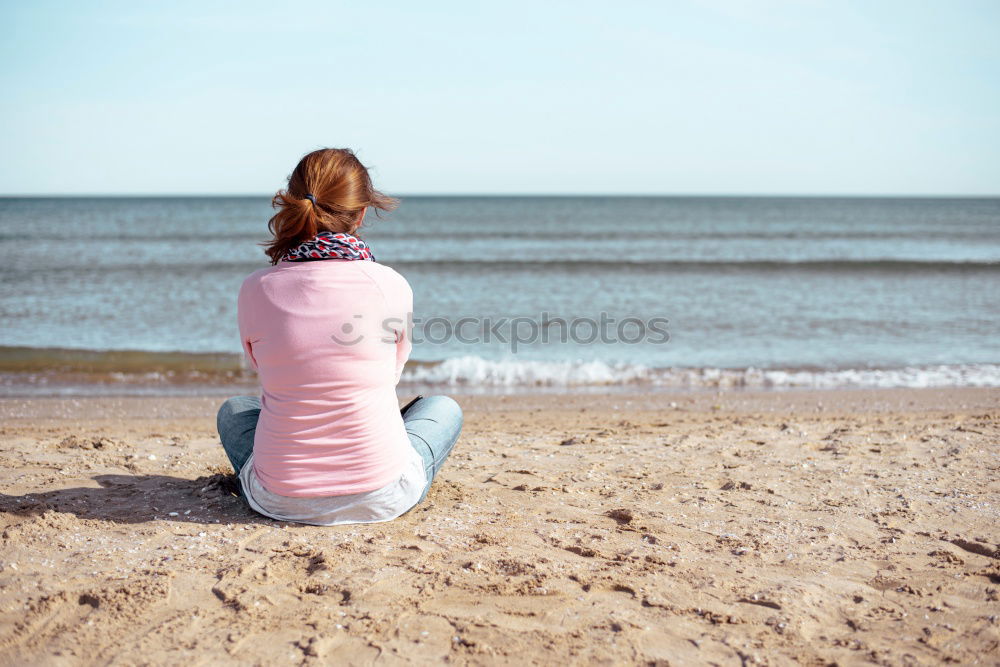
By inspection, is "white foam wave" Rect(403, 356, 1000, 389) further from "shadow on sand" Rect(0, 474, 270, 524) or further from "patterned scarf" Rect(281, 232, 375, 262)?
"patterned scarf" Rect(281, 232, 375, 262)

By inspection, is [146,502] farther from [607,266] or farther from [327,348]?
[607,266]

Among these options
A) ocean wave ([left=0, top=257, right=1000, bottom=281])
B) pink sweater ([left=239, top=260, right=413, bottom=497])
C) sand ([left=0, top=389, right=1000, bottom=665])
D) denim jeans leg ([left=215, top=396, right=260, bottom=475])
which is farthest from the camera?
ocean wave ([left=0, top=257, right=1000, bottom=281])

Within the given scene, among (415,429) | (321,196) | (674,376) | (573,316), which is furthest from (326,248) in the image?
(573,316)

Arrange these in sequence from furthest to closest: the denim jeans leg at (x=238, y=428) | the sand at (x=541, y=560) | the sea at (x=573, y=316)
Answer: the sea at (x=573, y=316) → the denim jeans leg at (x=238, y=428) → the sand at (x=541, y=560)

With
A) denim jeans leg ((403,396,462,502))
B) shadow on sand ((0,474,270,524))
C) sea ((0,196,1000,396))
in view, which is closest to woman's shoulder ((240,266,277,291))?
denim jeans leg ((403,396,462,502))

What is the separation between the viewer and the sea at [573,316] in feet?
25.8

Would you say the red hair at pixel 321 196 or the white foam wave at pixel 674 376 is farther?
the white foam wave at pixel 674 376

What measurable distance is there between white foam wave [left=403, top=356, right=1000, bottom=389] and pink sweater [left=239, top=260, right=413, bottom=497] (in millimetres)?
4860

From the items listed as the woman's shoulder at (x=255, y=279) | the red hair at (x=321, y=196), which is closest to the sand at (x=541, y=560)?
the woman's shoulder at (x=255, y=279)

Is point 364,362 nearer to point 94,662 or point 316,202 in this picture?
point 316,202

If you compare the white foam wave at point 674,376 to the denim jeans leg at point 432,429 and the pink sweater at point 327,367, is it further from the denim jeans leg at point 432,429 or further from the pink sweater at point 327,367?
the pink sweater at point 327,367

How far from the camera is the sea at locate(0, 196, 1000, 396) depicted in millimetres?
7867

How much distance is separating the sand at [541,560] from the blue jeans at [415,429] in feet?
0.81

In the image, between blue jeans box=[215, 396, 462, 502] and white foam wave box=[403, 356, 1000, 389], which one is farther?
white foam wave box=[403, 356, 1000, 389]
